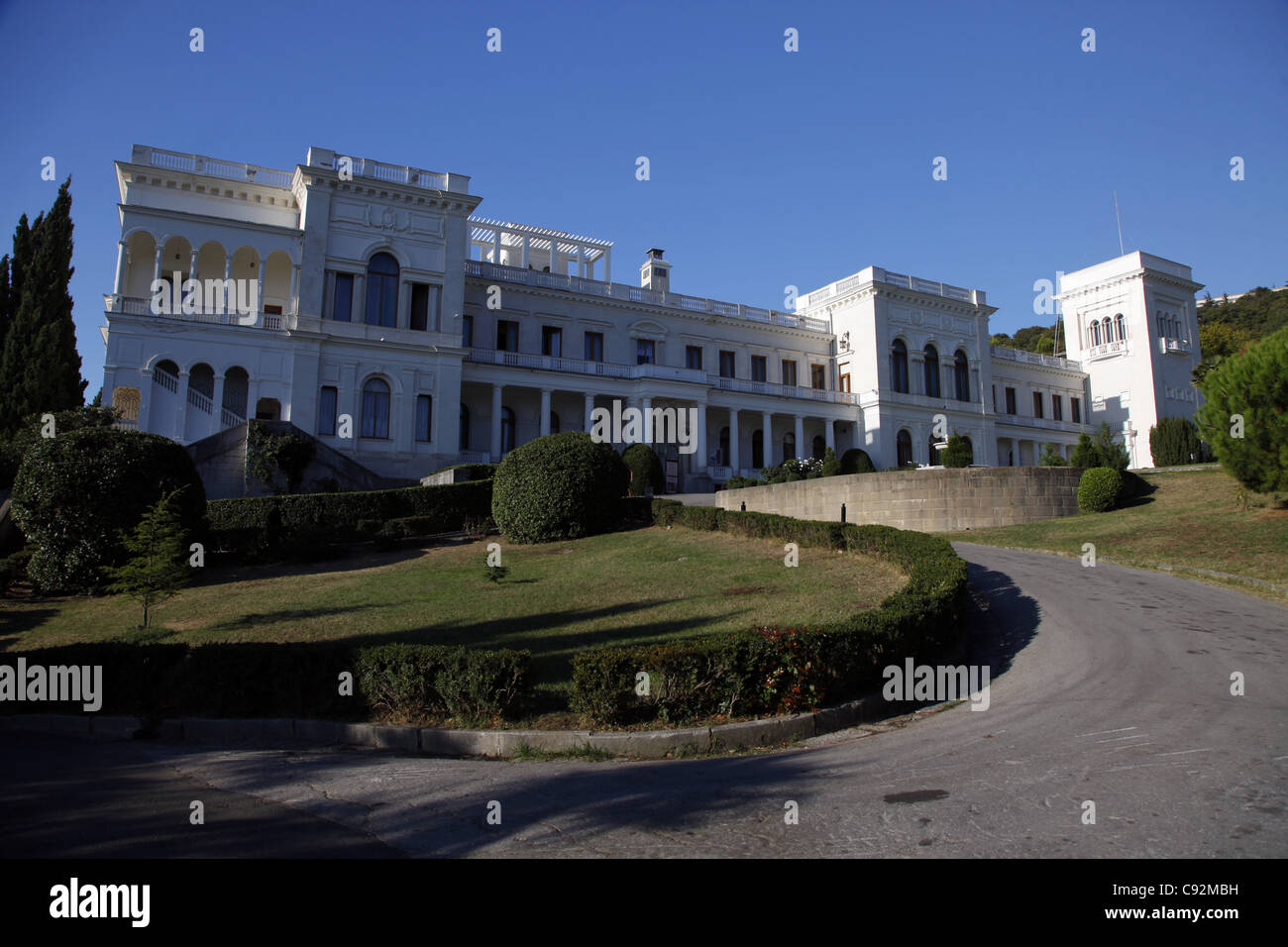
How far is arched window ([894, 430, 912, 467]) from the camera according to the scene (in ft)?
161

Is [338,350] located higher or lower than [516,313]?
lower

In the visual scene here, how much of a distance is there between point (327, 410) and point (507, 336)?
11492 mm

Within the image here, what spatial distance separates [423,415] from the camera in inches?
1427

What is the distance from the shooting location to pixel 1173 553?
16.5m

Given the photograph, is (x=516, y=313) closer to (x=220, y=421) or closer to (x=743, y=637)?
(x=220, y=421)

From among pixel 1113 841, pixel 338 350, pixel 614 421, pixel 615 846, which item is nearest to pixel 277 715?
pixel 615 846

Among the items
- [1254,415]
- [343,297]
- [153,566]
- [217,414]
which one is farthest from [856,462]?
[153,566]

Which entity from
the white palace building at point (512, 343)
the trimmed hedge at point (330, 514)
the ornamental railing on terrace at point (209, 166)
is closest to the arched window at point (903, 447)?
the white palace building at point (512, 343)

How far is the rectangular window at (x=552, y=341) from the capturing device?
43719 mm

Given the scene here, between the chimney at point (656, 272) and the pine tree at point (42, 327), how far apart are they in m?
31.3

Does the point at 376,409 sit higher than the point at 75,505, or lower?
higher

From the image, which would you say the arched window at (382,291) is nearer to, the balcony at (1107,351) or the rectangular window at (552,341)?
the rectangular window at (552,341)

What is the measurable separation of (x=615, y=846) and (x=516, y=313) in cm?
4059

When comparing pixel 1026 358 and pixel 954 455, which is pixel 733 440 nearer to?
Answer: pixel 954 455
